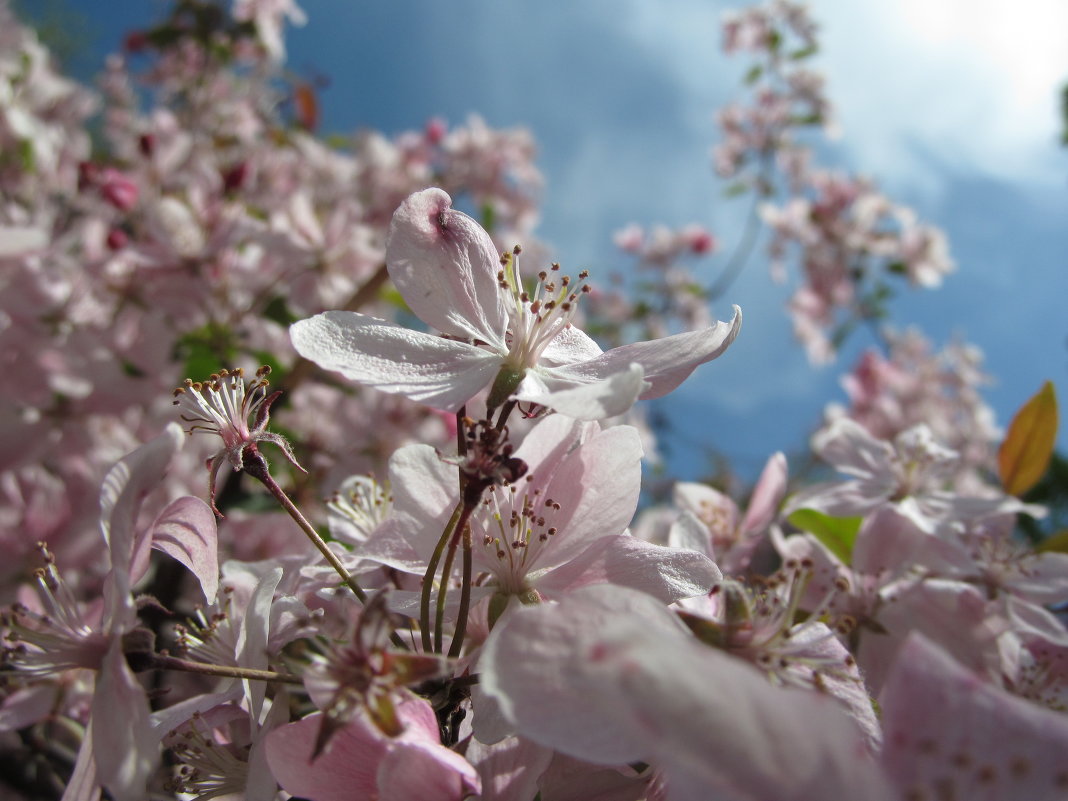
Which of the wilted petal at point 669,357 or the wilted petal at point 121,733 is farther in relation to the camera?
the wilted petal at point 669,357

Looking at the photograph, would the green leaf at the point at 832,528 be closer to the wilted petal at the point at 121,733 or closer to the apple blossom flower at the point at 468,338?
the apple blossom flower at the point at 468,338

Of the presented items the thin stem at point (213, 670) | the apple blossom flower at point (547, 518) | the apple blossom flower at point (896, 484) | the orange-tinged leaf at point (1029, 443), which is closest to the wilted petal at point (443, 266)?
the apple blossom flower at point (547, 518)

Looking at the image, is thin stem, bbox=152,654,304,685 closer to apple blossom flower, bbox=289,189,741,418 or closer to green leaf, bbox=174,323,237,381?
apple blossom flower, bbox=289,189,741,418

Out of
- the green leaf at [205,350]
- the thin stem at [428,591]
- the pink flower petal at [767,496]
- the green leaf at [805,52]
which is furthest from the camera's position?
the green leaf at [805,52]

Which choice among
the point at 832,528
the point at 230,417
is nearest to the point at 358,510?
the point at 230,417

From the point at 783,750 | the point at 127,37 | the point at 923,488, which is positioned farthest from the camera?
the point at 127,37

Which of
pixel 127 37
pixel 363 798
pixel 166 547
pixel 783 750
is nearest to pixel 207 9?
pixel 127 37

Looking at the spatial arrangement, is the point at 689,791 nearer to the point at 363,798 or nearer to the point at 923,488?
→ the point at 363,798
